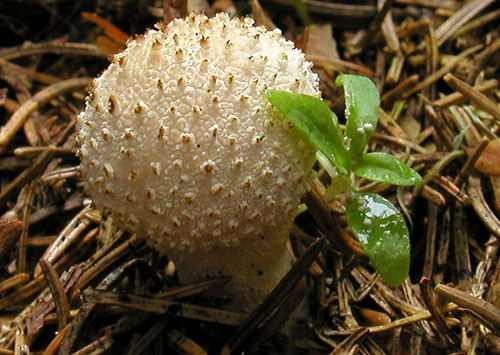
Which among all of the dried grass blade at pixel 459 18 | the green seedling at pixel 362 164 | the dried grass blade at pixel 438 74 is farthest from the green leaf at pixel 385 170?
the dried grass blade at pixel 459 18

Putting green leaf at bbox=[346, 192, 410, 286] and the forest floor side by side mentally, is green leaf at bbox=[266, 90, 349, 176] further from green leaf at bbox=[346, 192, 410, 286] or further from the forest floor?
the forest floor

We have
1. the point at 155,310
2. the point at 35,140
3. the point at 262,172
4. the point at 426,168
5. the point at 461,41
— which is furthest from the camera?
the point at 461,41

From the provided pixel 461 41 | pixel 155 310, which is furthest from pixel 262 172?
pixel 461 41

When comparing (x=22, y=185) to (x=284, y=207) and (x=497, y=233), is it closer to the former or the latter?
(x=284, y=207)

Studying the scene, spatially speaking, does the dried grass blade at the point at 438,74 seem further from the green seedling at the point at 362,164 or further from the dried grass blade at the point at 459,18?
the green seedling at the point at 362,164

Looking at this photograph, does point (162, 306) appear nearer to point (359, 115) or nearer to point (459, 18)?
point (359, 115)

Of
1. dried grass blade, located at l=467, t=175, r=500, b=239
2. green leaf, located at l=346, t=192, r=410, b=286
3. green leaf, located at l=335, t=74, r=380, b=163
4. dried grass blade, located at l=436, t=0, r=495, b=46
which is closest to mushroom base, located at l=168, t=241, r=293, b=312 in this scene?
green leaf, located at l=346, t=192, r=410, b=286
